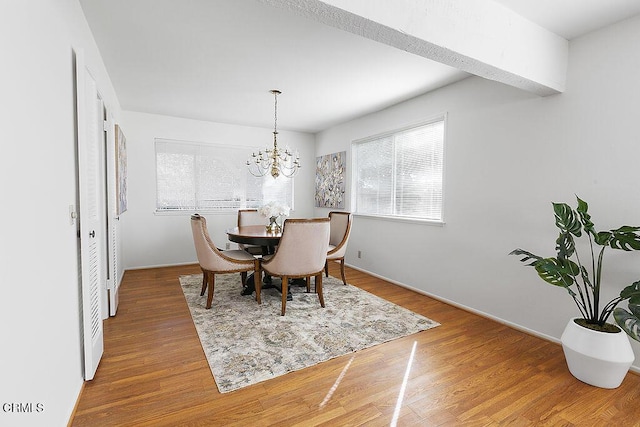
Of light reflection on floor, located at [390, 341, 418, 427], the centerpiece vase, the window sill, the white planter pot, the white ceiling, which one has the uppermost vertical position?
the white ceiling

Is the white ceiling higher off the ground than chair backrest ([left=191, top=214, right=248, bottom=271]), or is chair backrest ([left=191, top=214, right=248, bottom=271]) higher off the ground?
the white ceiling

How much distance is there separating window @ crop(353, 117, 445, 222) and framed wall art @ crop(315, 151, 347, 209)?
33 cm

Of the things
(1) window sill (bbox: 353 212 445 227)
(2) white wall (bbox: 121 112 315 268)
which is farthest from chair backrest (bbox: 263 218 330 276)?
(2) white wall (bbox: 121 112 315 268)

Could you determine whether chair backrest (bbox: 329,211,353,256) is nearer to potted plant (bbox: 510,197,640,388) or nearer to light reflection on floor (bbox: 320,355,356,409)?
light reflection on floor (bbox: 320,355,356,409)

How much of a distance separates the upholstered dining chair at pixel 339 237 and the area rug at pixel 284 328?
40cm

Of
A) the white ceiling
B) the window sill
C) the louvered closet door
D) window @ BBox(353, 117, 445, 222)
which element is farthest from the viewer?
window @ BBox(353, 117, 445, 222)

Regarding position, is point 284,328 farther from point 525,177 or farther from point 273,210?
point 525,177

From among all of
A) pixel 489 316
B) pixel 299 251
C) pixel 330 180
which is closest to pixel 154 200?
pixel 330 180

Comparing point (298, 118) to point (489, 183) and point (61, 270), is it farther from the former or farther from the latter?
point (61, 270)

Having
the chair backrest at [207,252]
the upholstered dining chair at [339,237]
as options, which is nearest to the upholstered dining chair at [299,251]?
the chair backrest at [207,252]

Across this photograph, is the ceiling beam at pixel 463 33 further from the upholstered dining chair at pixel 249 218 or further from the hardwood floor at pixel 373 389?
the upholstered dining chair at pixel 249 218

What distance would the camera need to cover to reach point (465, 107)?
323cm

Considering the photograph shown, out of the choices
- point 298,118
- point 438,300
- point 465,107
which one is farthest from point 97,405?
point 298,118

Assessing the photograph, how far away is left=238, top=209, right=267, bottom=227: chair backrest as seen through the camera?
15.6 ft
